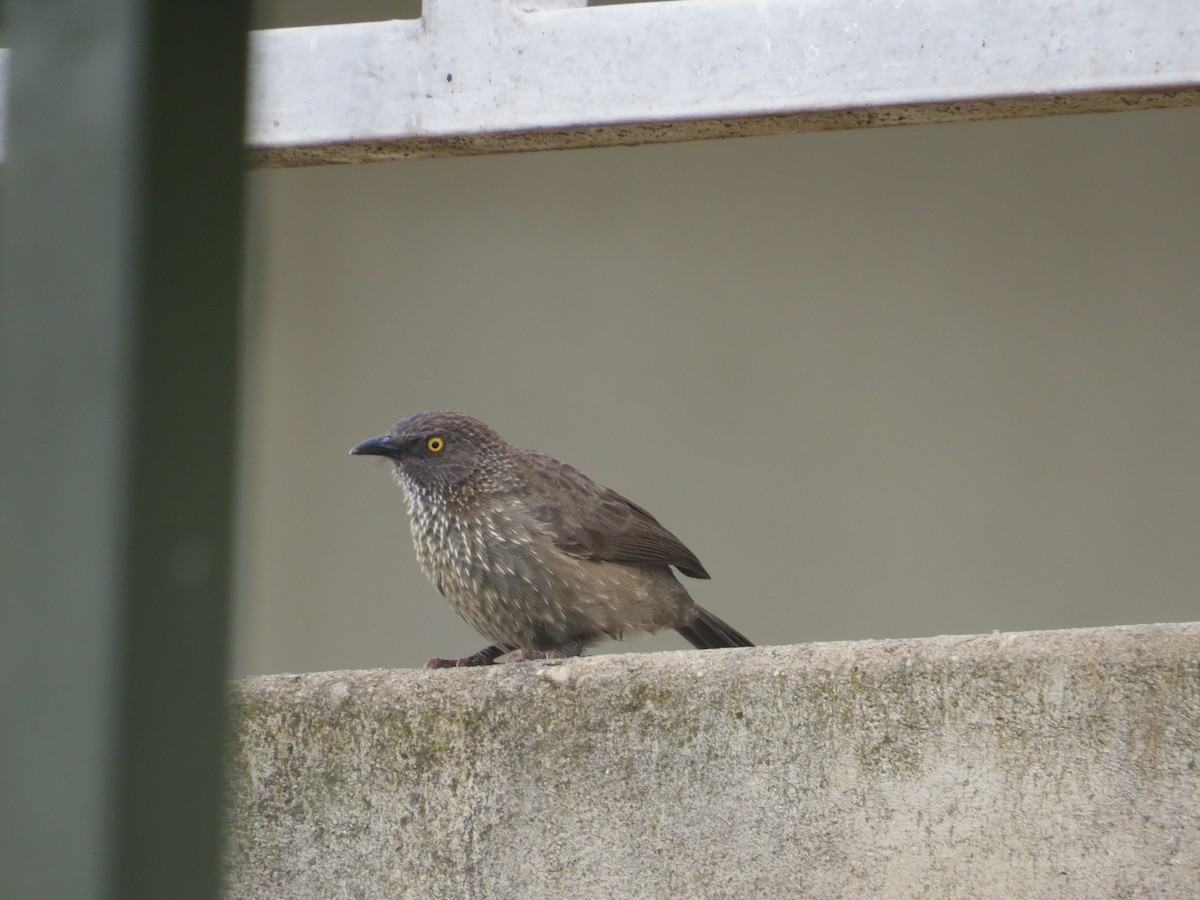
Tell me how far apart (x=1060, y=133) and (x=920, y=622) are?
1945mm

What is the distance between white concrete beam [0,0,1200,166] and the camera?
3.79 metres

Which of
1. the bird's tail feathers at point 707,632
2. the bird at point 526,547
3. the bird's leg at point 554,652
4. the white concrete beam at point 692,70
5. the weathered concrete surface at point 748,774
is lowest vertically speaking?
the weathered concrete surface at point 748,774

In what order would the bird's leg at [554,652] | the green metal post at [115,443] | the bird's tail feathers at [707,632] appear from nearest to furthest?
the green metal post at [115,443]
the bird's leg at [554,652]
the bird's tail feathers at [707,632]

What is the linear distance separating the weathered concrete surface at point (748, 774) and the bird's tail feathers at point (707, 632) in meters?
2.01

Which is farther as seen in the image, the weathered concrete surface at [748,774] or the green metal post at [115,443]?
the weathered concrete surface at [748,774]

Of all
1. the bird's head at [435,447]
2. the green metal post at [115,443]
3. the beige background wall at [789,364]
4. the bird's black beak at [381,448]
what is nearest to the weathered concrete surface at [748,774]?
the bird's head at [435,447]

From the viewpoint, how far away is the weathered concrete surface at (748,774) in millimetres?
2791

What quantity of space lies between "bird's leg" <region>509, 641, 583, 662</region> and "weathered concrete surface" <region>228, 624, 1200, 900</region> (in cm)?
104

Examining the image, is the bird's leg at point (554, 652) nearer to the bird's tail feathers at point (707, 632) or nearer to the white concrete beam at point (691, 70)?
the bird's tail feathers at point (707, 632)

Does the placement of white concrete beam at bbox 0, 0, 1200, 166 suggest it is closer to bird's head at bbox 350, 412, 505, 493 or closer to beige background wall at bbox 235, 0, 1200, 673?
bird's head at bbox 350, 412, 505, 493

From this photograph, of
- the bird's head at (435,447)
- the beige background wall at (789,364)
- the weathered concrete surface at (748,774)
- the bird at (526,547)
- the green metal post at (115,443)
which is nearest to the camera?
the green metal post at (115,443)

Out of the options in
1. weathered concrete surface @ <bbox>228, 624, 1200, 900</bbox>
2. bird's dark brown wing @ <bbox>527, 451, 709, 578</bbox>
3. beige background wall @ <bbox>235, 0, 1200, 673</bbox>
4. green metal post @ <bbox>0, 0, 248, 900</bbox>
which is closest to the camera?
green metal post @ <bbox>0, 0, 248, 900</bbox>

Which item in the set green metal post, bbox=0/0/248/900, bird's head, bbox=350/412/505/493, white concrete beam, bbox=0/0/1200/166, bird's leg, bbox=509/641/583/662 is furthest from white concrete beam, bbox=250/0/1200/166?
green metal post, bbox=0/0/248/900

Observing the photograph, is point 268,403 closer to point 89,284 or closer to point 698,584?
point 698,584
